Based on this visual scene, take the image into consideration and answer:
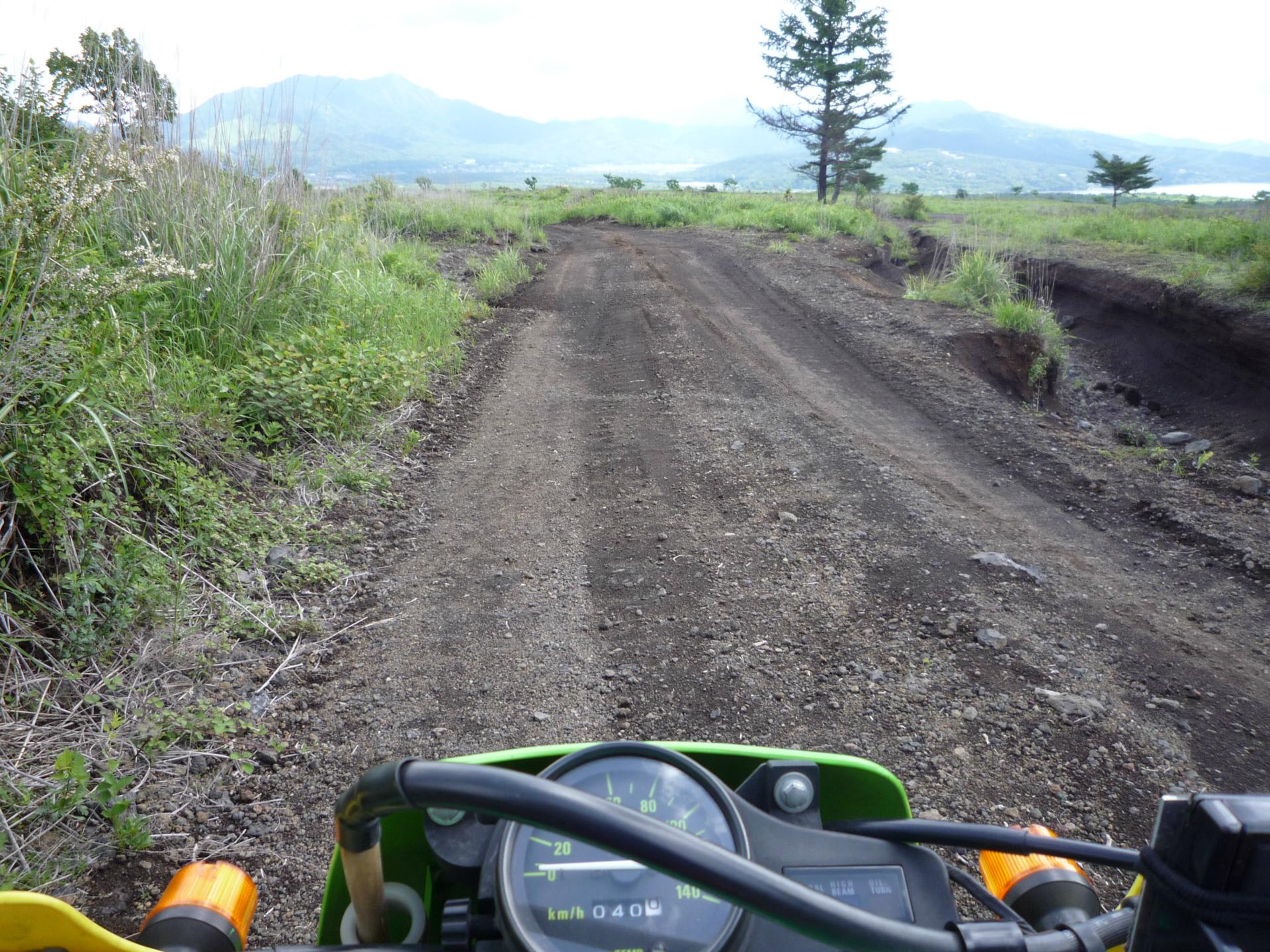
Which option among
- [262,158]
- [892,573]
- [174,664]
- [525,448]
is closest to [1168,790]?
[892,573]

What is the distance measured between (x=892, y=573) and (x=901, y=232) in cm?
1674

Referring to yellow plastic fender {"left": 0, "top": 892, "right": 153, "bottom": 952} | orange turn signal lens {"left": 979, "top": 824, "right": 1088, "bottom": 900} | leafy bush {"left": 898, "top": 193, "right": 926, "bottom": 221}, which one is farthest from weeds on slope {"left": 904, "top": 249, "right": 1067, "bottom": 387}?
leafy bush {"left": 898, "top": 193, "right": 926, "bottom": 221}

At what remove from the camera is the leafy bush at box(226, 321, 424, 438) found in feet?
14.6

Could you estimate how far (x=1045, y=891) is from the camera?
1124mm

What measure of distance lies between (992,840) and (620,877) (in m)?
0.48

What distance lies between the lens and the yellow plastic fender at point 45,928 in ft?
2.60

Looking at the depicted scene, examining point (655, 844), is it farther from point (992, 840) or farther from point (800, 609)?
point (800, 609)

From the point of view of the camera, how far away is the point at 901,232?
18234mm

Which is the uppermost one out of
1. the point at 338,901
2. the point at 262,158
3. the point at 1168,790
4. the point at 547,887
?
the point at 262,158

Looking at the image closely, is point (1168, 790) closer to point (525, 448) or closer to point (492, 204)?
point (525, 448)

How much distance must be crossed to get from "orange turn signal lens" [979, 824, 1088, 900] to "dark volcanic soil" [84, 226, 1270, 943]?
1.11 meters

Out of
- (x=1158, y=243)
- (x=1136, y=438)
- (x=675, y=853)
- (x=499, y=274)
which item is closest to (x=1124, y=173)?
(x=1158, y=243)

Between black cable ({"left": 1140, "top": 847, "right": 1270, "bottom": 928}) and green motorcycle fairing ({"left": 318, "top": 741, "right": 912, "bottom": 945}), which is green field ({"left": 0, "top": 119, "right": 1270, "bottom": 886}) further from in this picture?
black cable ({"left": 1140, "top": 847, "right": 1270, "bottom": 928})

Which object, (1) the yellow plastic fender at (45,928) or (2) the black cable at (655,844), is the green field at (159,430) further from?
(2) the black cable at (655,844)
